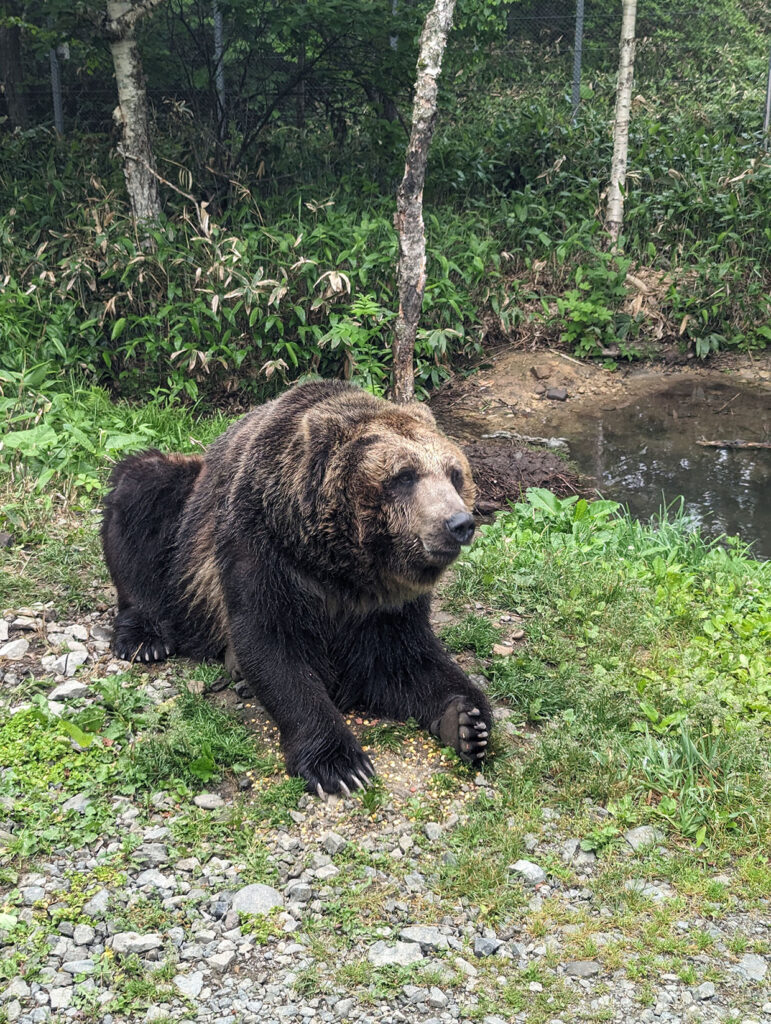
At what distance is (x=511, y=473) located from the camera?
7.15m

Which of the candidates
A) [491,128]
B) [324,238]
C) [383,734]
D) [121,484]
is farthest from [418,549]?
[491,128]

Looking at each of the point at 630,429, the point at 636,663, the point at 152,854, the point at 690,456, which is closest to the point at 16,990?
the point at 152,854

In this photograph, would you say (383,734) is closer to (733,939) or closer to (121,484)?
(733,939)

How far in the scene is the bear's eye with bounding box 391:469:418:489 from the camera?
3.56 metres

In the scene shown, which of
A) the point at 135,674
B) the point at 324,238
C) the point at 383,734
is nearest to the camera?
the point at 383,734

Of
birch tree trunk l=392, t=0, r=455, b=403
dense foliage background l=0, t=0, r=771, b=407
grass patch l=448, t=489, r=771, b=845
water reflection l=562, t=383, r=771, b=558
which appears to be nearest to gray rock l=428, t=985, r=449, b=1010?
grass patch l=448, t=489, r=771, b=845

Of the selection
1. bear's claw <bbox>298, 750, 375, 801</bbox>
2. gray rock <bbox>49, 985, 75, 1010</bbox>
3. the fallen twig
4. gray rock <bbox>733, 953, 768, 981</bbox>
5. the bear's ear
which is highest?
the bear's ear

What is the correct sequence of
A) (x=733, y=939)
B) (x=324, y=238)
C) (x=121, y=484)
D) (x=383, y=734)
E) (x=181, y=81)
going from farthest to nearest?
(x=181, y=81), (x=324, y=238), (x=121, y=484), (x=383, y=734), (x=733, y=939)

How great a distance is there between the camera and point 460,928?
2986 millimetres

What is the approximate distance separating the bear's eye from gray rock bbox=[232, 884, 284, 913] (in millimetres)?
1370

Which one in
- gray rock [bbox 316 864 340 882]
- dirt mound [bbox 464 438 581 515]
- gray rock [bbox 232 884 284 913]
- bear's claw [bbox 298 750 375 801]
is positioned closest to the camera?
gray rock [bbox 232 884 284 913]

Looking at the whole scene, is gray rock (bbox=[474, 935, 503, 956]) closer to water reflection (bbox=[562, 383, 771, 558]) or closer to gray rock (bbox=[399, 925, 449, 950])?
gray rock (bbox=[399, 925, 449, 950])

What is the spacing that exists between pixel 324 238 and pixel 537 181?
344 centimetres

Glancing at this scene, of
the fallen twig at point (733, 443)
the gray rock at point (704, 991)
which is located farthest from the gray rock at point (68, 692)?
the fallen twig at point (733, 443)
